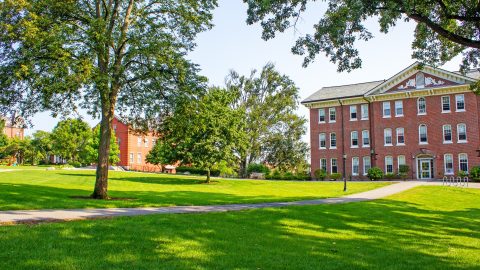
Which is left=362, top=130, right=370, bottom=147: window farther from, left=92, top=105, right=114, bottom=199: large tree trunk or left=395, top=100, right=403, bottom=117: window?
left=92, top=105, right=114, bottom=199: large tree trunk

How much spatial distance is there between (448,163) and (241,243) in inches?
1539

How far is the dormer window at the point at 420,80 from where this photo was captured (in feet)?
141

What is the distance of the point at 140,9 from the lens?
64.3 feet

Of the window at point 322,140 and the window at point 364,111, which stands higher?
the window at point 364,111

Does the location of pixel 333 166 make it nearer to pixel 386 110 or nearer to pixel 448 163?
pixel 386 110

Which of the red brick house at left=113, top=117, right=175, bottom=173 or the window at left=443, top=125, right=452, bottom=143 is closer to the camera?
the window at left=443, top=125, right=452, bottom=143

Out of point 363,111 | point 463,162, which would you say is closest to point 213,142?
point 363,111

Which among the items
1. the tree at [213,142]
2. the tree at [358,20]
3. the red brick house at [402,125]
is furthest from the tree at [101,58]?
the red brick house at [402,125]

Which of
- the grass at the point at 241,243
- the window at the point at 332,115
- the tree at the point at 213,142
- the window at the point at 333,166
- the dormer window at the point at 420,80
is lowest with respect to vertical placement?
the grass at the point at 241,243

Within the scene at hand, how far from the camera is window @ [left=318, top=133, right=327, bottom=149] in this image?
49.5 m

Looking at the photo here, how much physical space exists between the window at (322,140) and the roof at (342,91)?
449 cm

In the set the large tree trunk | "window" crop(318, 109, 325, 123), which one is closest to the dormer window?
"window" crop(318, 109, 325, 123)

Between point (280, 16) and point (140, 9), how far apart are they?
8.23 meters

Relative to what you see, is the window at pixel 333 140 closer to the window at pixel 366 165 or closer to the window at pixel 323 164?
the window at pixel 323 164
